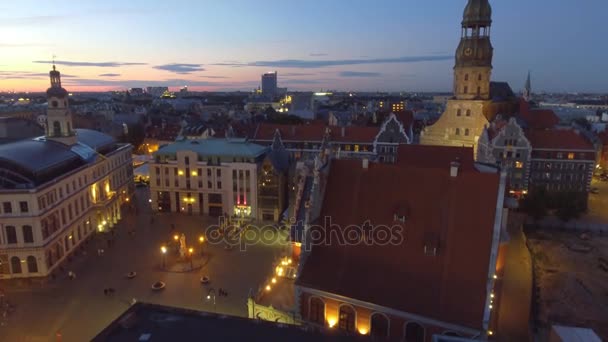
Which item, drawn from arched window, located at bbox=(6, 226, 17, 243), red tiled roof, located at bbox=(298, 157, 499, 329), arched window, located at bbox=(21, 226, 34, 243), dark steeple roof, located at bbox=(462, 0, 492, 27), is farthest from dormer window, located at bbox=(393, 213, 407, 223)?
dark steeple roof, located at bbox=(462, 0, 492, 27)

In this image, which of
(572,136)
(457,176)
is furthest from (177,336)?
(572,136)

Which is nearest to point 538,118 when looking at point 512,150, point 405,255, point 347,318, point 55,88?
point 512,150

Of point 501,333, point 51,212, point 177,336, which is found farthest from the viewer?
point 51,212

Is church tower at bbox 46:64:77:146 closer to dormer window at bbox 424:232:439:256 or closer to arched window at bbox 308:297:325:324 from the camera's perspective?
Result: arched window at bbox 308:297:325:324

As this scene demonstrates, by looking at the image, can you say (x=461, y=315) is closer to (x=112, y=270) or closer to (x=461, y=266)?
(x=461, y=266)

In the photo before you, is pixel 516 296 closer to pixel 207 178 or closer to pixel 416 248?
pixel 416 248
